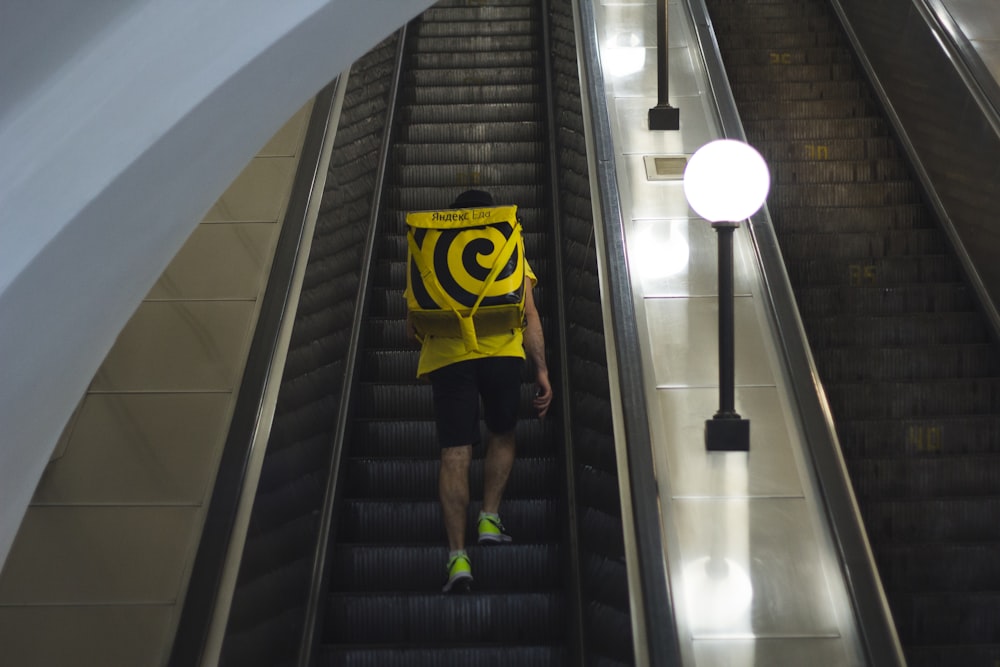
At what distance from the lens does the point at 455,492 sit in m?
4.48

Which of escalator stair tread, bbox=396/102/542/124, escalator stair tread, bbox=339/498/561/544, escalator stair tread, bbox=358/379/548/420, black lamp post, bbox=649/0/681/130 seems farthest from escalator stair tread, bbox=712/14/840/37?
escalator stair tread, bbox=339/498/561/544

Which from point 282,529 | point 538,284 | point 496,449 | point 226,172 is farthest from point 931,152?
point 226,172

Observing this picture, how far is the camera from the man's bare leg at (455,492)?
4.46 m

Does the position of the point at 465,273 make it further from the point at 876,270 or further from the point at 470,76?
the point at 470,76

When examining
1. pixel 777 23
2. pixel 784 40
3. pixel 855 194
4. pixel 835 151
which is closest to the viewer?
pixel 855 194

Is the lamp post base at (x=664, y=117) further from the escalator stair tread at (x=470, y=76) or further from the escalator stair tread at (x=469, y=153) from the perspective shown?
the escalator stair tread at (x=470, y=76)

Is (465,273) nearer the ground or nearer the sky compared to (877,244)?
nearer the ground

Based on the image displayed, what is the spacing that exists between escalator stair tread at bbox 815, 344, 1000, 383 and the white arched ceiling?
13.8 feet

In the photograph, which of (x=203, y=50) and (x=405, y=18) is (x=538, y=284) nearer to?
(x=405, y=18)

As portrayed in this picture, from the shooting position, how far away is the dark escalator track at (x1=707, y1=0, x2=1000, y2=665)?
461cm

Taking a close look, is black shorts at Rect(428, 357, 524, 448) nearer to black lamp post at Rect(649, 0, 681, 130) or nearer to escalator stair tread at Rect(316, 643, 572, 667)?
escalator stair tread at Rect(316, 643, 572, 667)

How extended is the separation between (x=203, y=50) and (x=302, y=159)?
443cm

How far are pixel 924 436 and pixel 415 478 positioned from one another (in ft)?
8.04

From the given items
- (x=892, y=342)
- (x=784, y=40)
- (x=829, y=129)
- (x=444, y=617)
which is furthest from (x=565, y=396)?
(x=784, y=40)
